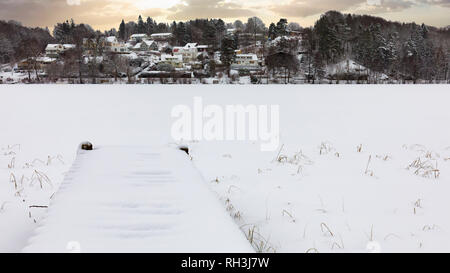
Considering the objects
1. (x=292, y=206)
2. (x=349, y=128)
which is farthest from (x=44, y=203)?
(x=349, y=128)

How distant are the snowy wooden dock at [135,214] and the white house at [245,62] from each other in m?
64.6

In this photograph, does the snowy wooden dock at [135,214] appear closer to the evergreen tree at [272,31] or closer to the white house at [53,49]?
the white house at [53,49]

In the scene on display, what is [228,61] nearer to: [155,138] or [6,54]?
[6,54]

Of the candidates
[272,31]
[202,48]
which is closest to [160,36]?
[202,48]

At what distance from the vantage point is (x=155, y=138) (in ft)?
29.1

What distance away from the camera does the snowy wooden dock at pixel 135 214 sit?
1845 mm

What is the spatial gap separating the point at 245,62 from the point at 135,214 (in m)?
72.4

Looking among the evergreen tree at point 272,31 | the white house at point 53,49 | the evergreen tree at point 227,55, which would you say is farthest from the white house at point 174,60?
the evergreen tree at point 272,31

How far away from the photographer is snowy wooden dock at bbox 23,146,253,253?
6.05 ft

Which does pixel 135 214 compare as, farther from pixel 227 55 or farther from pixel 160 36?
pixel 160 36

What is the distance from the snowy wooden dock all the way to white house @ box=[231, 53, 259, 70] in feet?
212

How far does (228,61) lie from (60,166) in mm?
59878

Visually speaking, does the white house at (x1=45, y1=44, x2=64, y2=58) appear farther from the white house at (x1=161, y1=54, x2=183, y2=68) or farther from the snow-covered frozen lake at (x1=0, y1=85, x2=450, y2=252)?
the snow-covered frozen lake at (x1=0, y1=85, x2=450, y2=252)

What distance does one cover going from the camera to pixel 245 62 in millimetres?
72250
